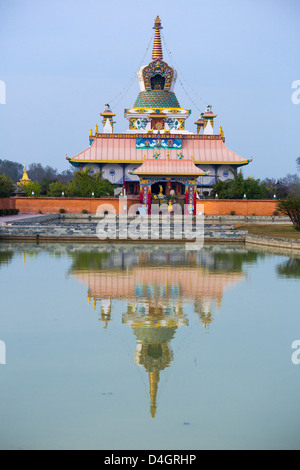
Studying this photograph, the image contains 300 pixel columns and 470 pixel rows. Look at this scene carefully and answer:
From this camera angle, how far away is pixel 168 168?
1638 inches

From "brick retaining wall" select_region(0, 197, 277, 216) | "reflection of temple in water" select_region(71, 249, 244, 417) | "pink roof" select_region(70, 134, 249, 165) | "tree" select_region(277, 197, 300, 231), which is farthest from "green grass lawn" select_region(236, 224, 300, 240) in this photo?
"pink roof" select_region(70, 134, 249, 165)

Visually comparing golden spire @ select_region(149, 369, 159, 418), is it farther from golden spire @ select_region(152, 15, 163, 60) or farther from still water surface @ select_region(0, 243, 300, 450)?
golden spire @ select_region(152, 15, 163, 60)

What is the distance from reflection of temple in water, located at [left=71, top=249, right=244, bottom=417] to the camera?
33.7 ft

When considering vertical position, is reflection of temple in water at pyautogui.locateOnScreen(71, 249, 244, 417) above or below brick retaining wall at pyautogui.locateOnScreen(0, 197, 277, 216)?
below

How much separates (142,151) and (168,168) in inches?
316

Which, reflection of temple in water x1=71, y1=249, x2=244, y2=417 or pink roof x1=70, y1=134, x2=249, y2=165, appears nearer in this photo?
reflection of temple in water x1=71, y1=249, x2=244, y2=417

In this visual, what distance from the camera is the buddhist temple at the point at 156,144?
4888cm

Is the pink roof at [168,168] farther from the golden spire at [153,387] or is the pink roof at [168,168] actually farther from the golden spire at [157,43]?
the golden spire at [153,387]

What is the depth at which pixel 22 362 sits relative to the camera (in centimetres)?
938

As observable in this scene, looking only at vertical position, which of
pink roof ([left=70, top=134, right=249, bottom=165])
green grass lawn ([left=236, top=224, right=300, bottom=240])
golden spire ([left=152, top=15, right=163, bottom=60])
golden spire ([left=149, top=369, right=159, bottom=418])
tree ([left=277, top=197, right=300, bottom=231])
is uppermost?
golden spire ([left=152, top=15, right=163, bottom=60])

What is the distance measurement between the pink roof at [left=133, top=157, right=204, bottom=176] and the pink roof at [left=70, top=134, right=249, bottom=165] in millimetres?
6098
